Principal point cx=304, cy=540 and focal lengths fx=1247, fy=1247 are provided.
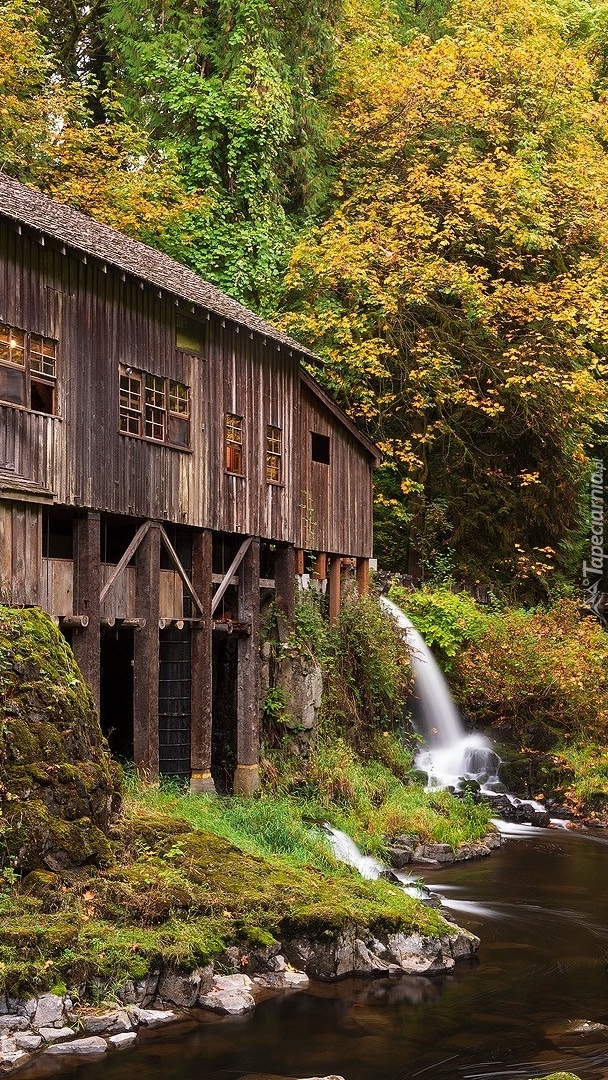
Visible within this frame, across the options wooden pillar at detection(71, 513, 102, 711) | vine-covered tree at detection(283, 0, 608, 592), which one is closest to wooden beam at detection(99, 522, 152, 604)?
wooden pillar at detection(71, 513, 102, 711)

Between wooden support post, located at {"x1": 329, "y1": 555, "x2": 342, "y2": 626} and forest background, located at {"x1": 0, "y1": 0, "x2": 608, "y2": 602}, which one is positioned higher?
forest background, located at {"x1": 0, "y1": 0, "x2": 608, "y2": 602}

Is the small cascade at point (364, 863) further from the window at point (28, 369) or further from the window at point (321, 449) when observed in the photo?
the window at point (321, 449)

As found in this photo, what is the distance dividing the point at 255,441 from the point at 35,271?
665 cm

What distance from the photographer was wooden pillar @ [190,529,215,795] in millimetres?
20422

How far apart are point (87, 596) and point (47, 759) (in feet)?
14.0

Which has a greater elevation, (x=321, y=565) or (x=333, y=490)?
(x=333, y=490)

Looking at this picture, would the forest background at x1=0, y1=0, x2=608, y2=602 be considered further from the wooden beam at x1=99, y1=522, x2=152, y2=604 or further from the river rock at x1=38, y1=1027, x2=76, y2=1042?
the river rock at x1=38, y1=1027, x2=76, y2=1042

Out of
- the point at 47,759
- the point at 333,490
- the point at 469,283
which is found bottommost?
the point at 47,759

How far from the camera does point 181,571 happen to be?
20.0 m

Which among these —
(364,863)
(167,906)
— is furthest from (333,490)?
(167,906)

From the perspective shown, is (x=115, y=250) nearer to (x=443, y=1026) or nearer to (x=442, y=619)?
(x=443, y=1026)

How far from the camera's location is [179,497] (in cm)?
2000

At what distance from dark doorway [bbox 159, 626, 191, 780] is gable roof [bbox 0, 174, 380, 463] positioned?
5497 mm

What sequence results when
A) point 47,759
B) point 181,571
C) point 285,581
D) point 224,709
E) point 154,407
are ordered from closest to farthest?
point 47,759
point 154,407
point 181,571
point 224,709
point 285,581
